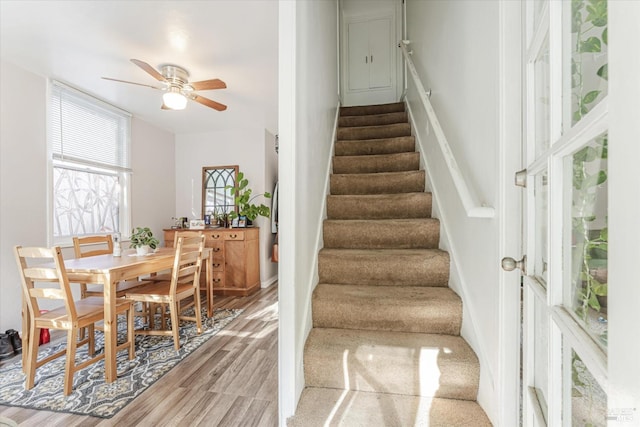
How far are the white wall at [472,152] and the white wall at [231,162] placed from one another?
288 cm

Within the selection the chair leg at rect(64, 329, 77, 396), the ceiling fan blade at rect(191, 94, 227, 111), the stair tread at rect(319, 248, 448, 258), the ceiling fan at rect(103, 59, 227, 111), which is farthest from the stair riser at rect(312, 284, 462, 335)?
the ceiling fan blade at rect(191, 94, 227, 111)

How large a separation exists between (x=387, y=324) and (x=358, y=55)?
12.2ft

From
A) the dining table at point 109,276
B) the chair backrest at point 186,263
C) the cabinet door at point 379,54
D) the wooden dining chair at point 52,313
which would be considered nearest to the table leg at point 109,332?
the dining table at point 109,276

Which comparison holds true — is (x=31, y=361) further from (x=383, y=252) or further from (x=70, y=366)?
(x=383, y=252)

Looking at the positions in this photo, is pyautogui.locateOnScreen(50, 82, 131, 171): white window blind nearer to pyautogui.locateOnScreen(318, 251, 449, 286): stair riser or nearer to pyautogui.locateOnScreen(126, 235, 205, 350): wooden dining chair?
pyautogui.locateOnScreen(126, 235, 205, 350): wooden dining chair

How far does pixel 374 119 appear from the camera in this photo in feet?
10.5

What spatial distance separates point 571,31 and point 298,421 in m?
1.51

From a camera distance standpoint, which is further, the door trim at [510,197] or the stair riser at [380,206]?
the stair riser at [380,206]

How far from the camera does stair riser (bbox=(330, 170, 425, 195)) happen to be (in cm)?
231

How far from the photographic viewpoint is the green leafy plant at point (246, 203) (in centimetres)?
401

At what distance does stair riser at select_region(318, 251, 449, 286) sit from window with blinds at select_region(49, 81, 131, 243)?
2938 mm

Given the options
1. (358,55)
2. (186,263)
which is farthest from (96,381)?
(358,55)

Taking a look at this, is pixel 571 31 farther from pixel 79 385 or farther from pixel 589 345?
pixel 79 385

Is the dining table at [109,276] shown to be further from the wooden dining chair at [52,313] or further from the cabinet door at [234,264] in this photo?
the cabinet door at [234,264]
